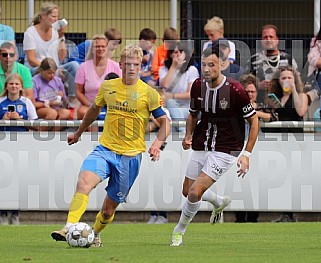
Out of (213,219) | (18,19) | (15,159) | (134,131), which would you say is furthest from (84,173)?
(18,19)

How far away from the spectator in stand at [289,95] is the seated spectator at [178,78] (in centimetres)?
133

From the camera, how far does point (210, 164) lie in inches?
473

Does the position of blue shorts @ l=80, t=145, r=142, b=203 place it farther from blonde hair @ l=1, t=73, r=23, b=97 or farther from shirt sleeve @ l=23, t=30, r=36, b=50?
shirt sleeve @ l=23, t=30, r=36, b=50

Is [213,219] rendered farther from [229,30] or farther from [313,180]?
[229,30]

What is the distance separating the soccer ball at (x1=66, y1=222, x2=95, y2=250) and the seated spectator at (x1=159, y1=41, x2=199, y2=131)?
19.0ft

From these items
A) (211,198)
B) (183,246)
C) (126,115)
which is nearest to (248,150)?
(183,246)

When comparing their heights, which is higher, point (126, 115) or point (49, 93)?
point (49, 93)

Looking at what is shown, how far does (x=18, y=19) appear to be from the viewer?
706 inches

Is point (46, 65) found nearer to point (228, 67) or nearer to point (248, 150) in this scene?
point (228, 67)

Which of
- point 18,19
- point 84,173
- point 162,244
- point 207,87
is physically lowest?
point 162,244

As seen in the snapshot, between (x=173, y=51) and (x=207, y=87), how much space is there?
4.70 meters

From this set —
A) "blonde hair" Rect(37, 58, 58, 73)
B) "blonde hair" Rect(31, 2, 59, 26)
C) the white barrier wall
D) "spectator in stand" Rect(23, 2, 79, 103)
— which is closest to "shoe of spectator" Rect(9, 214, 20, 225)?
the white barrier wall

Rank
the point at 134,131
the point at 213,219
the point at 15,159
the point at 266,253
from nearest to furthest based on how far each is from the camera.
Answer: the point at 266,253, the point at 134,131, the point at 213,219, the point at 15,159

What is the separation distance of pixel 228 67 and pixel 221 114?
438cm
